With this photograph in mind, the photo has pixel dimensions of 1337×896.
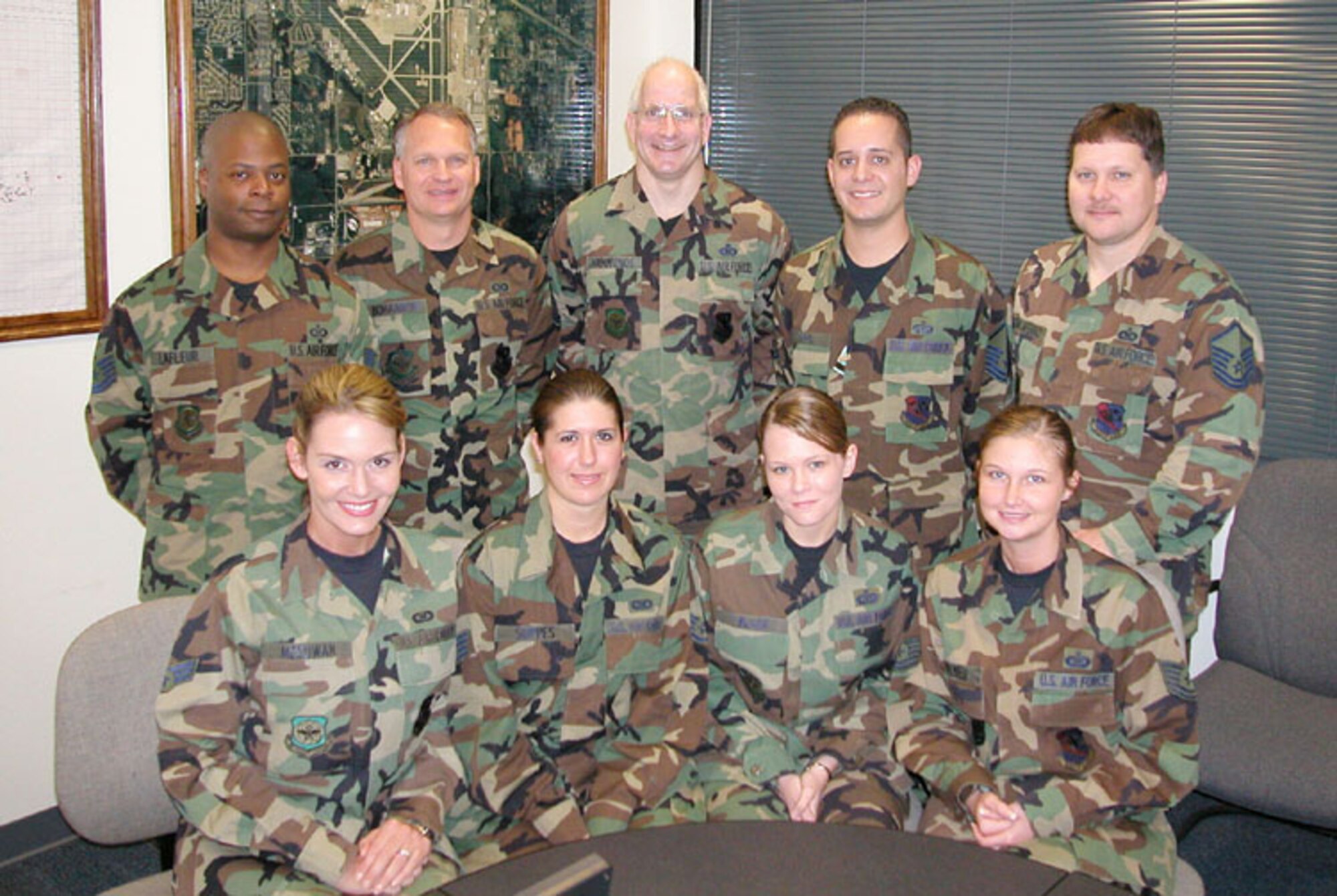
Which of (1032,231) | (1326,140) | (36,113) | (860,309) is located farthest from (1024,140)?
(36,113)

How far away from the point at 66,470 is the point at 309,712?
1.31 meters

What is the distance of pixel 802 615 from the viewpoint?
2713 millimetres

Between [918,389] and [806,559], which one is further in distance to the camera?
[918,389]

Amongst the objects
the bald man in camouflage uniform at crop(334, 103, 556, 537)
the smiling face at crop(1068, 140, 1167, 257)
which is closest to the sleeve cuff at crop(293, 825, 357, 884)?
the bald man in camouflage uniform at crop(334, 103, 556, 537)

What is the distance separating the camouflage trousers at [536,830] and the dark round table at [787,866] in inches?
20.6

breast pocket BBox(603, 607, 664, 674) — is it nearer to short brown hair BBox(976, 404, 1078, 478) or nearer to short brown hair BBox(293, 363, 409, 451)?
short brown hair BBox(293, 363, 409, 451)

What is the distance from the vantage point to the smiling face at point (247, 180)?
3.10 meters

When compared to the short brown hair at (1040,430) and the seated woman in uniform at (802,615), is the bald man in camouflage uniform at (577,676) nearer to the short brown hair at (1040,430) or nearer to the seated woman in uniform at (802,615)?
the seated woman in uniform at (802,615)

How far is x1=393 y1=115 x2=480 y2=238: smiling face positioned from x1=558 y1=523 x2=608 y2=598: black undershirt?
3.62 ft

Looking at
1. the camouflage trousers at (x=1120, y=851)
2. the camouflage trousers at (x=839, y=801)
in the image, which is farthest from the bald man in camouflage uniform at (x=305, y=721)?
the camouflage trousers at (x=1120, y=851)

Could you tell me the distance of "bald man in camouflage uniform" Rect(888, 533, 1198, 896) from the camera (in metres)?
2.41

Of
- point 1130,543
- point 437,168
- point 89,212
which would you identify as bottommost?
point 1130,543

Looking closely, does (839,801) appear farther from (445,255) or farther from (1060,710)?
(445,255)

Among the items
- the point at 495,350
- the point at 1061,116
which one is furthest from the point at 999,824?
the point at 1061,116
